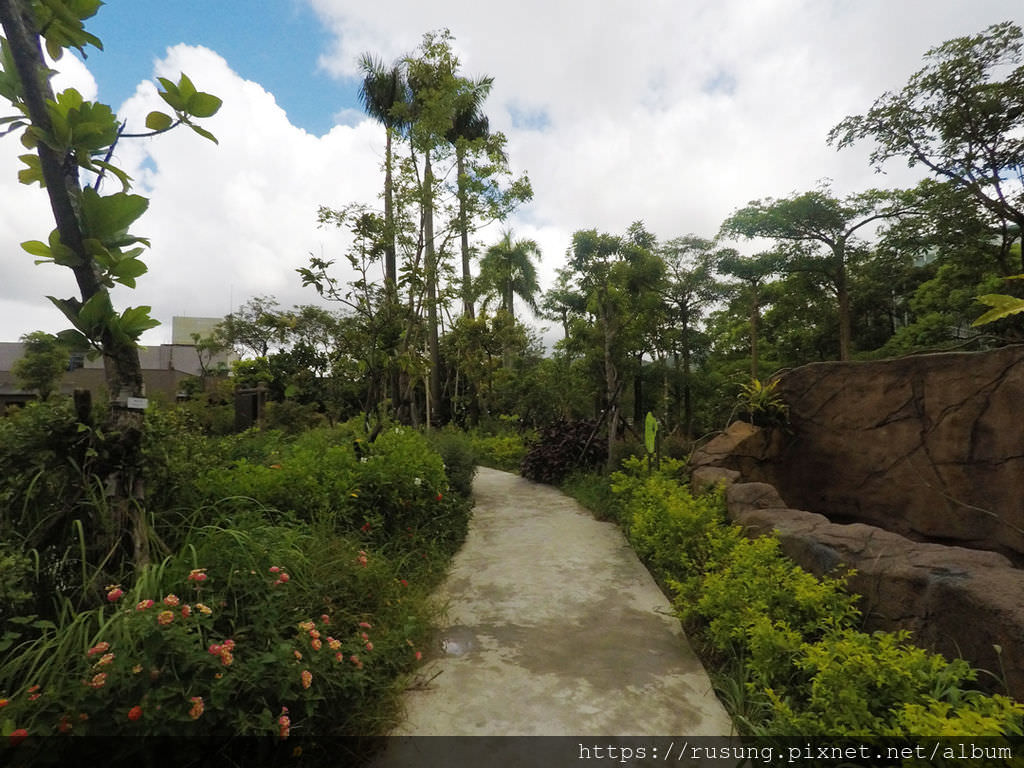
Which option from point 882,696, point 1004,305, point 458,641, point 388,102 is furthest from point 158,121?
point 388,102

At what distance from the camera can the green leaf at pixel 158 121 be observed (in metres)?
2.00

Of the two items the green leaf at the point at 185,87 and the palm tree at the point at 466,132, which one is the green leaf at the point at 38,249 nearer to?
the green leaf at the point at 185,87

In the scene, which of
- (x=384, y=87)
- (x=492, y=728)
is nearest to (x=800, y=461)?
(x=492, y=728)

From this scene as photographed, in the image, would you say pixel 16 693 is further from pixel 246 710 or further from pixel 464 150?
pixel 464 150

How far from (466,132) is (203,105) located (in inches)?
542

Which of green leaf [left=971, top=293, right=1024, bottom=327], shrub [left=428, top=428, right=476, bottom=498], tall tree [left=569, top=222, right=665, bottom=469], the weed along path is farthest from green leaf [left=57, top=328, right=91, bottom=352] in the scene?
tall tree [left=569, top=222, right=665, bottom=469]

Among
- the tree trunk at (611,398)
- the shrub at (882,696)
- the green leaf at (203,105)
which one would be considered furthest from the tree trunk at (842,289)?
the green leaf at (203,105)

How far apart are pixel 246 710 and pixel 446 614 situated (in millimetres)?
1789

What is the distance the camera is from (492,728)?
7.39 feet

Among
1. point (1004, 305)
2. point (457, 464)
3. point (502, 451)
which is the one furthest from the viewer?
point (502, 451)

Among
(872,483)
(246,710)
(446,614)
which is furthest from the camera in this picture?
(872,483)

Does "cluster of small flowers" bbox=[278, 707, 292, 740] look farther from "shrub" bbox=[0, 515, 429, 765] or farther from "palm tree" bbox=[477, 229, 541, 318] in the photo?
"palm tree" bbox=[477, 229, 541, 318]

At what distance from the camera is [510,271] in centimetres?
1920

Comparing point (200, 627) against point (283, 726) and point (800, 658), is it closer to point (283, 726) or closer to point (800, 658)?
point (283, 726)
